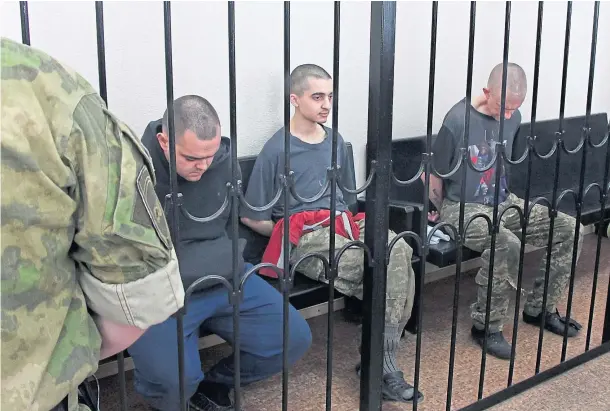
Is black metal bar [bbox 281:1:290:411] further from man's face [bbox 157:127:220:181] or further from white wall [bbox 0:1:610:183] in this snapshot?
white wall [bbox 0:1:610:183]

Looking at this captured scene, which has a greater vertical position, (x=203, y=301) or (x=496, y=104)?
(x=496, y=104)

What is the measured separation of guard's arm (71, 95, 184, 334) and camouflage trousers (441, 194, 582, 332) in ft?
6.38

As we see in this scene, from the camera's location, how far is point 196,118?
1.92 metres

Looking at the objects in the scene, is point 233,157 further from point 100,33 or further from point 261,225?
point 261,225

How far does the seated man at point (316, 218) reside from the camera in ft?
8.30

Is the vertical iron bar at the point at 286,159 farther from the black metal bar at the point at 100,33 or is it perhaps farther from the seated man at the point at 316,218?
the seated man at the point at 316,218

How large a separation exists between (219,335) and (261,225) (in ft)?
1.89

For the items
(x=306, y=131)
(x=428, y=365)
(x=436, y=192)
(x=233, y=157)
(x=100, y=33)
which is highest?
(x=100, y=33)

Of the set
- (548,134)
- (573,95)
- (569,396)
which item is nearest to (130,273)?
(569,396)

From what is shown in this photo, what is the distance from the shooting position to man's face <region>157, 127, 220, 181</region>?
1921 millimetres

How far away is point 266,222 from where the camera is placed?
2715mm

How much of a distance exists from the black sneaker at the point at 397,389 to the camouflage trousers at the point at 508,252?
1.85 feet

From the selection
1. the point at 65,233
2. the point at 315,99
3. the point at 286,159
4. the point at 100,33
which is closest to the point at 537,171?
the point at 315,99

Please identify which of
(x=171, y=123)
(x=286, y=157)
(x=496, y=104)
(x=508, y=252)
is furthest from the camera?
(x=496, y=104)
